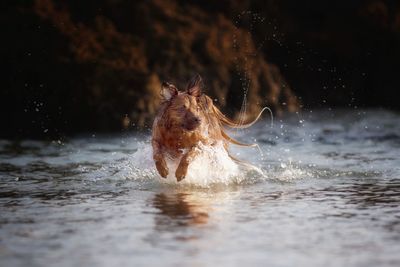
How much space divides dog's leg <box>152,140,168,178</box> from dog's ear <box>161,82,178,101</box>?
1.68ft

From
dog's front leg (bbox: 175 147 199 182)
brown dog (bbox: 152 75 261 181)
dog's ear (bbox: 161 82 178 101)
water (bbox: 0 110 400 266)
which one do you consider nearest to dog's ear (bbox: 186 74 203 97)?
brown dog (bbox: 152 75 261 181)

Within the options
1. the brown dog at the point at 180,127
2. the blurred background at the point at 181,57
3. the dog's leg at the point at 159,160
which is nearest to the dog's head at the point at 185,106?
the brown dog at the point at 180,127

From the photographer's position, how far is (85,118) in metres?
17.0

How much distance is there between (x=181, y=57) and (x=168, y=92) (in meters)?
9.62

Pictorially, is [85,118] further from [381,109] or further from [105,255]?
[105,255]

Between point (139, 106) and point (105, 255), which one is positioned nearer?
point (105, 255)

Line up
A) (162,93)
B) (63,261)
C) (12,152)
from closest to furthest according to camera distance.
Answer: (63,261) → (162,93) → (12,152)

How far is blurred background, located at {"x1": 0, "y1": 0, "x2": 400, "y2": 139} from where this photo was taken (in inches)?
668

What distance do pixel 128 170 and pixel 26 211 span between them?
2.60 metres

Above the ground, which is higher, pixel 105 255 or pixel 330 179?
pixel 330 179

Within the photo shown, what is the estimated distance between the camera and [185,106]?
358 inches

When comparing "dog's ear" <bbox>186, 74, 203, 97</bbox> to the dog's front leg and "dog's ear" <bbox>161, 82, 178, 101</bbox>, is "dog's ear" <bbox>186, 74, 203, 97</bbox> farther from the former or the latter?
the dog's front leg

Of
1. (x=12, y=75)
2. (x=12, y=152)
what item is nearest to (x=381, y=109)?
(x=12, y=75)

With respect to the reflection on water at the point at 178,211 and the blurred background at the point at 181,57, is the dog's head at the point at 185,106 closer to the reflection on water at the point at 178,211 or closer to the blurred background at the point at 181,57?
Result: the reflection on water at the point at 178,211
